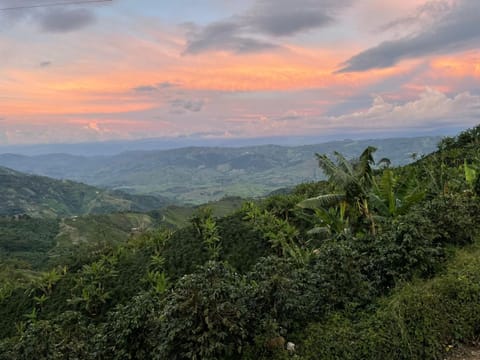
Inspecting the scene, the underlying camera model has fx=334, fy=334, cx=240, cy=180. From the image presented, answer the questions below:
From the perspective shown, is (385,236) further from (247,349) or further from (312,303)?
Result: (247,349)

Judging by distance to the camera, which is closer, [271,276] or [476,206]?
[271,276]

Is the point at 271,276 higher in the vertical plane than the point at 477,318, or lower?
higher

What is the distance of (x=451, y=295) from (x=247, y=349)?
3.42 m

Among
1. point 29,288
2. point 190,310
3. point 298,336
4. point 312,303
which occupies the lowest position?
point 29,288

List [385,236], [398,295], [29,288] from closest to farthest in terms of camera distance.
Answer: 1. [398,295]
2. [385,236]
3. [29,288]

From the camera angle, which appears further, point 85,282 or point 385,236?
point 85,282

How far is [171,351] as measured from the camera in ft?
16.3

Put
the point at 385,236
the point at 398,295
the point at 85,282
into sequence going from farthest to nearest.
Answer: the point at 85,282 < the point at 385,236 < the point at 398,295

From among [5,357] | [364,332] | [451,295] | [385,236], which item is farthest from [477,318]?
[5,357]

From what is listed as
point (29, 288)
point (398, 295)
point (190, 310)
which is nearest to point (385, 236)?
point (398, 295)

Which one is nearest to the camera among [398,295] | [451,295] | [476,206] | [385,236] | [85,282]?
[451,295]

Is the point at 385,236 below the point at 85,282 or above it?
above

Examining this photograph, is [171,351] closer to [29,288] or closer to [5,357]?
[5,357]

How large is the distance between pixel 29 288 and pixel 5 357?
16.7 meters
